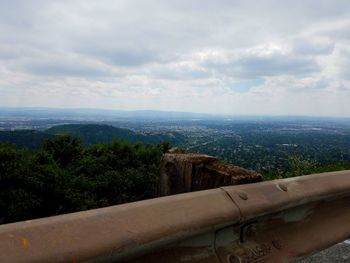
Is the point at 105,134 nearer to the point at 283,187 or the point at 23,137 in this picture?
the point at 23,137

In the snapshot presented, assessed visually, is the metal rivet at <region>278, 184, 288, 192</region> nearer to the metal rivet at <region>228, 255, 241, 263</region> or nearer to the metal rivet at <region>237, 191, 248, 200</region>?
the metal rivet at <region>237, 191, 248, 200</region>

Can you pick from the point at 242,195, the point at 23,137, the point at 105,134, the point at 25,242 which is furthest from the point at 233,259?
the point at 105,134

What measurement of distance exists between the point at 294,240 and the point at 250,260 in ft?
1.49

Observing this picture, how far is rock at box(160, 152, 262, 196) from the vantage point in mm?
2049

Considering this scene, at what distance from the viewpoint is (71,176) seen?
3041cm

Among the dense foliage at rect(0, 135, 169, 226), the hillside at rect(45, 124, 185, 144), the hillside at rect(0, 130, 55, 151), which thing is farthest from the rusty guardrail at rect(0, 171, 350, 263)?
the hillside at rect(45, 124, 185, 144)

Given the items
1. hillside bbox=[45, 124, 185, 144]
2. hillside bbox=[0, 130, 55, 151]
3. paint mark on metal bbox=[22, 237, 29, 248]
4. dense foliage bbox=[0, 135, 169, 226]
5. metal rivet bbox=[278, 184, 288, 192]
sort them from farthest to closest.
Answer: hillside bbox=[45, 124, 185, 144] < hillside bbox=[0, 130, 55, 151] < dense foliage bbox=[0, 135, 169, 226] < metal rivet bbox=[278, 184, 288, 192] < paint mark on metal bbox=[22, 237, 29, 248]

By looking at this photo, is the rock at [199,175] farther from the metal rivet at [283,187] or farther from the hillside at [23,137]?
the hillside at [23,137]

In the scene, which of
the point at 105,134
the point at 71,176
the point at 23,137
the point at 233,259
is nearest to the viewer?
the point at 233,259

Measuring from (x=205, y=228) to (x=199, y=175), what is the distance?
576mm

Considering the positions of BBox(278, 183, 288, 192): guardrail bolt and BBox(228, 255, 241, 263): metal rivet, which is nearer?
BBox(228, 255, 241, 263): metal rivet

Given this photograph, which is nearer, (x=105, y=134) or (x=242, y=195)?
(x=242, y=195)

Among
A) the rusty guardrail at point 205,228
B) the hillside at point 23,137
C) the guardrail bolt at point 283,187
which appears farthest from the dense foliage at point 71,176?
the hillside at point 23,137

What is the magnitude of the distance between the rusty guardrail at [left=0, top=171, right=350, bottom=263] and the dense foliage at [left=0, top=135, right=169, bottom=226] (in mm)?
9897
